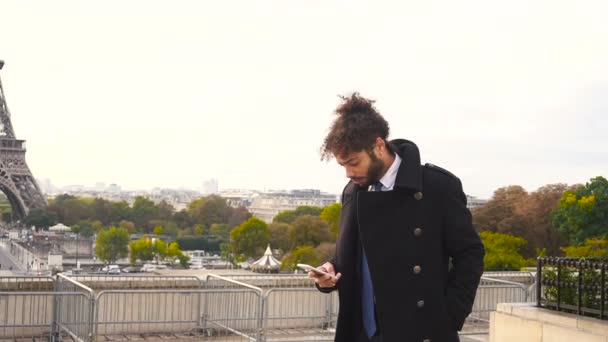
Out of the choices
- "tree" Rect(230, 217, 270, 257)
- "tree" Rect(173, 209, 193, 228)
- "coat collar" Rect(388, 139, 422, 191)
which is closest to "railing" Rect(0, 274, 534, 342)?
"coat collar" Rect(388, 139, 422, 191)

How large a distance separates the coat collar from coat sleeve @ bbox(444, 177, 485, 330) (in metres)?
0.18

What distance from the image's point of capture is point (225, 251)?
93.2m

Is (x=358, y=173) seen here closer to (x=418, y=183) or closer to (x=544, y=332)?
(x=418, y=183)

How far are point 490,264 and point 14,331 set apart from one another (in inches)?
1180

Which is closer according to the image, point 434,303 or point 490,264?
point 434,303

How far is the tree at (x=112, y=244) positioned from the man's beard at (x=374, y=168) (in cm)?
8878

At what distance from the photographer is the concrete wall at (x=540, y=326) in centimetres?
855

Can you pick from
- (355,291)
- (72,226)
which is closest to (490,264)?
(355,291)

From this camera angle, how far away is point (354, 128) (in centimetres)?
374

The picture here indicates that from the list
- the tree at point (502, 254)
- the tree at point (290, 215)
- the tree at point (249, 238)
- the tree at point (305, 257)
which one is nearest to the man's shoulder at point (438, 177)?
the tree at point (502, 254)

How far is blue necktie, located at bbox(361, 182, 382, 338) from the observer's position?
155 inches

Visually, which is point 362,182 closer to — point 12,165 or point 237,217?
point 12,165

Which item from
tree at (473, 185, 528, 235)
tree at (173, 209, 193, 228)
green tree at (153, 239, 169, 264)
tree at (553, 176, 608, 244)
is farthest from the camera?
tree at (173, 209, 193, 228)

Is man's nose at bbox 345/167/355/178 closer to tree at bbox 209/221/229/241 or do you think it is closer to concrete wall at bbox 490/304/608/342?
concrete wall at bbox 490/304/608/342
